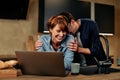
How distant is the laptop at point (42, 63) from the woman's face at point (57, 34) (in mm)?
482

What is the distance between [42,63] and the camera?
178 centimetres

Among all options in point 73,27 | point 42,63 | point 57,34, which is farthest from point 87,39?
point 42,63

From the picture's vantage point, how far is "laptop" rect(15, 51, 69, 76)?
5.69ft

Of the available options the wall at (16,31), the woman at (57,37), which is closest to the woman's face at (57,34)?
the woman at (57,37)

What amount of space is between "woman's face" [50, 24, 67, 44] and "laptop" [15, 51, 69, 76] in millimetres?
482

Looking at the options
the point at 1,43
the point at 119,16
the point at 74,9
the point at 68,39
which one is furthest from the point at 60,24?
the point at 119,16

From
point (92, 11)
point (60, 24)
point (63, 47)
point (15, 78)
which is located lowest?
point (15, 78)

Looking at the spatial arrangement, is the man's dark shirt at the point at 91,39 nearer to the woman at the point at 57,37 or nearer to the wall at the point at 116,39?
the woman at the point at 57,37

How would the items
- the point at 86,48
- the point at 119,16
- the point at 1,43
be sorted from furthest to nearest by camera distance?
the point at 119,16 < the point at 1,43 < the point at 86,48

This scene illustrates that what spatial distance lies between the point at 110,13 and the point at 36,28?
72.7 inches

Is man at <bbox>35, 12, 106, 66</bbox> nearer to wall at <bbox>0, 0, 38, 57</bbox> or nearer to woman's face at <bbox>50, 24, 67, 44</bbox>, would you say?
woman's face at <bbox>50, 24, 67, 44</bbox>

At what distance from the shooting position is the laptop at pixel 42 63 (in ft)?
5.69

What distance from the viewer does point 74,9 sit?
5055 mm

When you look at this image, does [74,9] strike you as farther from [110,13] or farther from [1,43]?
[1,43]
